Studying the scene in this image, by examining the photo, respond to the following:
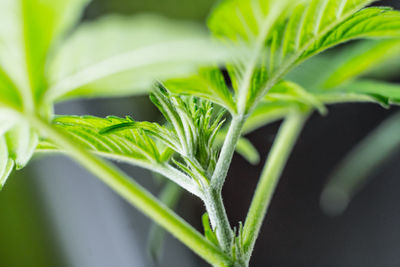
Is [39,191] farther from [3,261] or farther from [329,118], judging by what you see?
[329,118]

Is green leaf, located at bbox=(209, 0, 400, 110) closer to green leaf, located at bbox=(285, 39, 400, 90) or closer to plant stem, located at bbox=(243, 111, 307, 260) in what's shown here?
plant stem, located at bbox=(243, 111, 307, 260)

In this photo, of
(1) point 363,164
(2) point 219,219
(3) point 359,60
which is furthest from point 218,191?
(1) point 363,164

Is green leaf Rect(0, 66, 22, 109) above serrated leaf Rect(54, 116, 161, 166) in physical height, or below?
above

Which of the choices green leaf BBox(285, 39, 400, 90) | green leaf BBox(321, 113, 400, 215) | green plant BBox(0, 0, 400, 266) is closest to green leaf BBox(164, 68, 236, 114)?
green plant BBox(0, 0, 400, 266)

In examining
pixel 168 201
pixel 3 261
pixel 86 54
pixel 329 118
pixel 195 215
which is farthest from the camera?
Answer: pixel 195 215

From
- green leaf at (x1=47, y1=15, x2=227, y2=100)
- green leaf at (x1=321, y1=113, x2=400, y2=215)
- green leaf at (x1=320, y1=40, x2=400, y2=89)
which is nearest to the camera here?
green leaf at (x1=47, y1=15, x2=227, y2=100)

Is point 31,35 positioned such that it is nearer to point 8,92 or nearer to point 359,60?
point 8,92

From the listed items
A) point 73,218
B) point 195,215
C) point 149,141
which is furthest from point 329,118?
point 149,141
